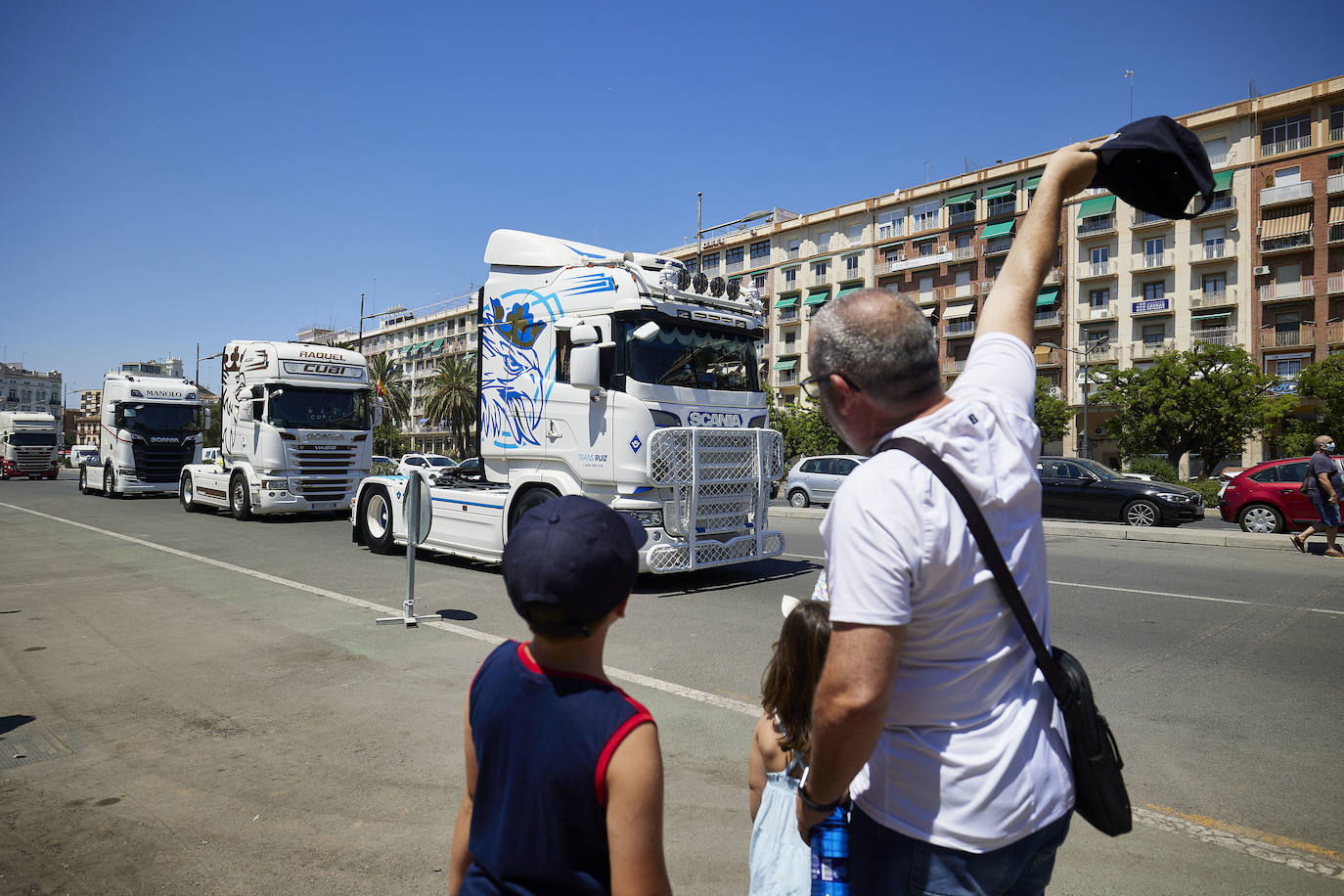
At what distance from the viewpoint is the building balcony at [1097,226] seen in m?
56.2

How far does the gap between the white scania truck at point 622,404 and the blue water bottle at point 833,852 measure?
7167 mm

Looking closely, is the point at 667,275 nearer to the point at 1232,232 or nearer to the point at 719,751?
the point at 719,751

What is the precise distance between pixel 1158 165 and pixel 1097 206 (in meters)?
63.3

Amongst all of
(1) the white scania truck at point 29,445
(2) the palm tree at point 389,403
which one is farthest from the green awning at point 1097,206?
(1) the white scania truck at point 29,445

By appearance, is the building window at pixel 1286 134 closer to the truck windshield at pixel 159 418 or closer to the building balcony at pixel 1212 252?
the building balcony at pixel 1212 252

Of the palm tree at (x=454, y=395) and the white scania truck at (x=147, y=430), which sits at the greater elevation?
the palm tree at (x=454, y=395)

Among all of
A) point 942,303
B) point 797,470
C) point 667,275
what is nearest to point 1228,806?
point 667,275

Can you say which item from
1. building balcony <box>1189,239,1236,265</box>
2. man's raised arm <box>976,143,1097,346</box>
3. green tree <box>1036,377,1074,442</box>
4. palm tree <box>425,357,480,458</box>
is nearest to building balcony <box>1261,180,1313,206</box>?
building balcony <box>1189,239,1236,265</box>

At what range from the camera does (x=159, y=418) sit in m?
25.5

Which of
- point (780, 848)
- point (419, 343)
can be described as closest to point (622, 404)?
point (780, 848)

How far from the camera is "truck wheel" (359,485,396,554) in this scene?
42.4 feet

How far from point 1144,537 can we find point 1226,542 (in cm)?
122

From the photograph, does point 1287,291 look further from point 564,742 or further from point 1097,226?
→ point 564,742

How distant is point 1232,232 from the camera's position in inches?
2016
